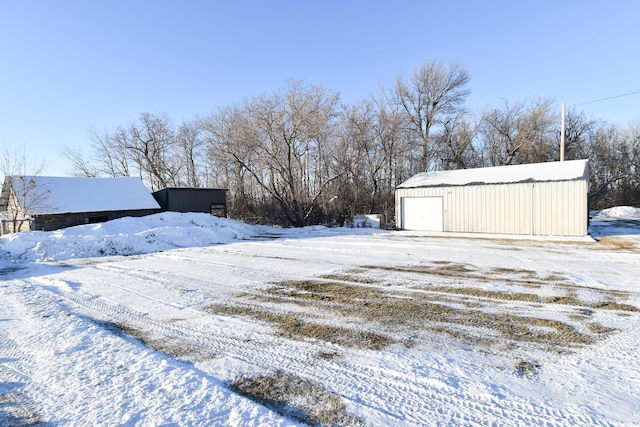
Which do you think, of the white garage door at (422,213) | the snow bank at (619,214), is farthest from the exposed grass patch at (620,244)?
the snow bank at (619,214)

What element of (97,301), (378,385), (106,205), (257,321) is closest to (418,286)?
(257,321)

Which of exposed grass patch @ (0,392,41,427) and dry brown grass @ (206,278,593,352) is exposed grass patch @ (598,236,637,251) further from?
exposed grass patch @ (0,392,41,427)

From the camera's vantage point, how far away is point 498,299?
5.30 meters

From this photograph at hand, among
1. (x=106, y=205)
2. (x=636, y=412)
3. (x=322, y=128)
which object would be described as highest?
(x=322, y=128)

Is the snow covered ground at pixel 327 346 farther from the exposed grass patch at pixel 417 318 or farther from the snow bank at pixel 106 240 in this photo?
the snow bank at pixel 106 240

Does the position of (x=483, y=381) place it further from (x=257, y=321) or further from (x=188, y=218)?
(x=188, y=218)

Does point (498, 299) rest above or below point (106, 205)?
below

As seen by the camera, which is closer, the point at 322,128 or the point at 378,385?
the point at 378,385

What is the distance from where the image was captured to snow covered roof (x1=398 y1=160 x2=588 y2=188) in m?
15.1

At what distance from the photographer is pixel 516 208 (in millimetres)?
15805

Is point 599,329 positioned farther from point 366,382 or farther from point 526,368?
point 366,382

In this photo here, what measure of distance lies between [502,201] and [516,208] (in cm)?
69

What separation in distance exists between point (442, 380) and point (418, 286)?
133 inches

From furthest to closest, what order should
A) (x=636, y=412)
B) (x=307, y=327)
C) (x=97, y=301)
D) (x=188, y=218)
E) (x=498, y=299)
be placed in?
(x=188, y=218) < (x=97, y=301) < (x=498, y=299) < (x=307, y=327) < (x=636, y=412)
